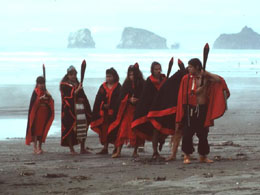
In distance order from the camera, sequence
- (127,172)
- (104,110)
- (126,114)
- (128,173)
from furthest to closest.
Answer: (104,110) → (126,114) → (127,172) → (128,173)

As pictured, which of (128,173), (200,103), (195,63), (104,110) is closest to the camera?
(128,173)

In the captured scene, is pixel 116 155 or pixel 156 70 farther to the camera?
pixel 116 155

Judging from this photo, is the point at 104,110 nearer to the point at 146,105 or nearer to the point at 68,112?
the point at 68,112

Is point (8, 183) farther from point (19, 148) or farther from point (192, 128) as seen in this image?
point (19, 148)

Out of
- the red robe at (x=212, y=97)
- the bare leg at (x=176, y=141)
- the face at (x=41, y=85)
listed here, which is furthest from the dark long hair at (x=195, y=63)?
the face at (x=41, y=85)

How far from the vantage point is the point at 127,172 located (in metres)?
11.4

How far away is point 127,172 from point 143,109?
200 centimetres

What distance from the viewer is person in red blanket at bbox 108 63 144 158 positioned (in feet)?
44.6

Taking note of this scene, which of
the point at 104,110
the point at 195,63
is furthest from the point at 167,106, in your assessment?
the point at 104,110

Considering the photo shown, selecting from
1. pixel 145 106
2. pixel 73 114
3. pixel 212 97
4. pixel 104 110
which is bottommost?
pixel 73 114

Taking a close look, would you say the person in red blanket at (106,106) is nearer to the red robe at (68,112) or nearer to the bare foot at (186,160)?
the red robe at (68,112)

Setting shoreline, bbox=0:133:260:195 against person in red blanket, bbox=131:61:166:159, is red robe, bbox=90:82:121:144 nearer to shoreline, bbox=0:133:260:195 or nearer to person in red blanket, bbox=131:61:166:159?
shoreline, bbox=0:133:260:195

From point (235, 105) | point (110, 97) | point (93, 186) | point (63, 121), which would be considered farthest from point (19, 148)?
point (235, 105)

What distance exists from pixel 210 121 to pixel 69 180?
Result: 2.76 m
